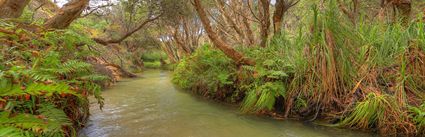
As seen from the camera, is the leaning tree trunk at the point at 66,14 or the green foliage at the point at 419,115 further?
the leaning tree trunk at the point at 66,14

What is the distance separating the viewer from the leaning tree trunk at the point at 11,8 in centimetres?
417

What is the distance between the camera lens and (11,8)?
426cm

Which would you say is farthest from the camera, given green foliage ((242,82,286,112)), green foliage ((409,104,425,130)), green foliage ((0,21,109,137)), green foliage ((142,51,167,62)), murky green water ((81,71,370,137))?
green foliage ((142,51,167,62))

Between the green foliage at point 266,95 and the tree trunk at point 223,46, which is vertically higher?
the tree trunk at point 223,46

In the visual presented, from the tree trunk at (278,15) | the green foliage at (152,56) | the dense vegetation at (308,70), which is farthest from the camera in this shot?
the green foliage at (152,56)

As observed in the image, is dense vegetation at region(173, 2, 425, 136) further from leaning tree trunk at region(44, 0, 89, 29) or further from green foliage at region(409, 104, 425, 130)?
leaning tree trunk at region(44, 0, 89, 29)

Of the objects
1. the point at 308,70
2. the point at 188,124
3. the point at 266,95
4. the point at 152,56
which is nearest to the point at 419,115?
the point at 308,70

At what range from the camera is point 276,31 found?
7727 mm

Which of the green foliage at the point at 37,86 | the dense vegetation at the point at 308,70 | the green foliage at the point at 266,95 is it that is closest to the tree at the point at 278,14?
the dense vegetation at the point at 308,70

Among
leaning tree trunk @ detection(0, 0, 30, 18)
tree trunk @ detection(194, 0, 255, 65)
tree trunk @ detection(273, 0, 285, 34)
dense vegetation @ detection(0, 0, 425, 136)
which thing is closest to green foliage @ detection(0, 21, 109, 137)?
dense vegetation @ detection(0, 0, 425, 136)

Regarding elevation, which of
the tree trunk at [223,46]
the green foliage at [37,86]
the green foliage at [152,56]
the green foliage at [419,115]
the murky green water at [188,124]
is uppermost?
the green foliage at [152,56]

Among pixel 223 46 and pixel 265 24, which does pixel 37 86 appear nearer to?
pixel 223 46

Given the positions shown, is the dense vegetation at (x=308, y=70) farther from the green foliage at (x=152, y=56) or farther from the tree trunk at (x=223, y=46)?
the green foliage at (x=152, y=56)

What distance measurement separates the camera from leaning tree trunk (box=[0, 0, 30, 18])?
13.7ft
